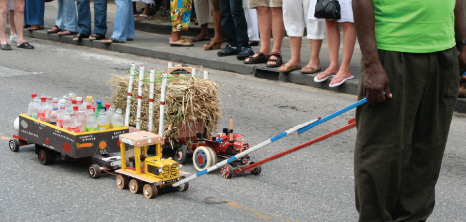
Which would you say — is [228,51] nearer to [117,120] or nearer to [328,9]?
[328,9]

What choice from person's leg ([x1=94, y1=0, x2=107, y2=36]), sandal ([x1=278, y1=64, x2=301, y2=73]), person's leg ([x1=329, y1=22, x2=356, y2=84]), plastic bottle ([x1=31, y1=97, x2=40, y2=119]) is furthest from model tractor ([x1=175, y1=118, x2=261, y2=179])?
person's leg ([x1=94, y1=0, x2=107, y2=36])

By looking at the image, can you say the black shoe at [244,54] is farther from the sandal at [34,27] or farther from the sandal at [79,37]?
the sandal at [34,27]

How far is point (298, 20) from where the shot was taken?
381 inches

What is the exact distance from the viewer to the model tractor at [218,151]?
18.1 ft

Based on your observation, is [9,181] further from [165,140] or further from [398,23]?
[398,23]

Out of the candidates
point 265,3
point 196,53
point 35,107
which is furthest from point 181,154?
point 196,53

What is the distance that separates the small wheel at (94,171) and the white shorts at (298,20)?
4993 mm

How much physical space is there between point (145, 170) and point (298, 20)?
5.25 meters

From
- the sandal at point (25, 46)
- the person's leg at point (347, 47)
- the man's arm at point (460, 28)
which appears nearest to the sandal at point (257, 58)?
the person's leg at point (347, 47)

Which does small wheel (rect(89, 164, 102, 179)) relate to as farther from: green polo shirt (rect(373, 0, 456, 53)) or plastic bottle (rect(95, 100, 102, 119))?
green polo shirt (rect(373, 0, 456, 53))

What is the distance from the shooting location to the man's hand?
3.43 metres

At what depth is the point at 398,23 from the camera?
11.4 feet

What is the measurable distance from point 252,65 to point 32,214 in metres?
6.36

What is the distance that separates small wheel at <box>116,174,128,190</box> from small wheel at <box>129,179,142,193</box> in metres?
0.07
